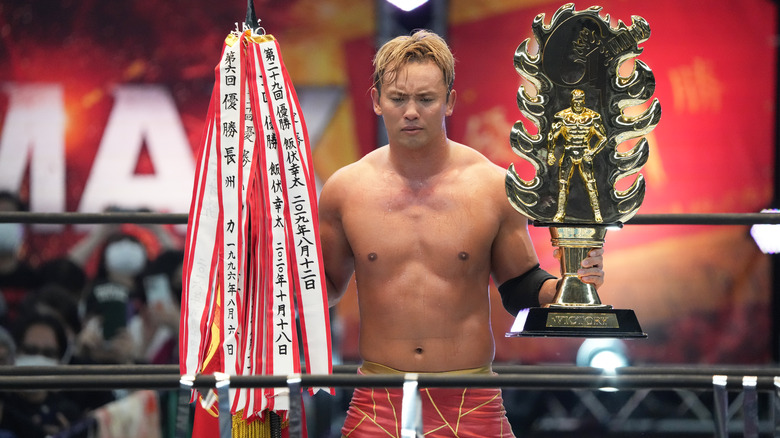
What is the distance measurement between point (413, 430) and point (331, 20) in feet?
10.3

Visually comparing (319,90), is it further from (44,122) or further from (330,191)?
(330,191)

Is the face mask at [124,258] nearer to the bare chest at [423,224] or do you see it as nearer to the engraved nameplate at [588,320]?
the bare chest at [423,224]

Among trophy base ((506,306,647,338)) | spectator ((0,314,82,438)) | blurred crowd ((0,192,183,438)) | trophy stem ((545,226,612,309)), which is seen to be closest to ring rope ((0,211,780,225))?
trophy stem ((545,226,612,309))

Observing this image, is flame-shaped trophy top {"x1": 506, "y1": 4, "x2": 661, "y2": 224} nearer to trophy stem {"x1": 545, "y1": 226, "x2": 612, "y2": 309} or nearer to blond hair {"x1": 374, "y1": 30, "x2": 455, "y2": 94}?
trophy stem {"x1": 545, "y1": 226, "x2": 612, "y2": 309}

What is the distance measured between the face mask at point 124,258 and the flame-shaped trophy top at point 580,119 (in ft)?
9.39

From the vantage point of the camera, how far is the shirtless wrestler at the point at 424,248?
2041mm

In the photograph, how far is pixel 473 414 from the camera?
Answer: 2039 mm

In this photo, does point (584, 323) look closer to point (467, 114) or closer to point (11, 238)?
point (467, 114)

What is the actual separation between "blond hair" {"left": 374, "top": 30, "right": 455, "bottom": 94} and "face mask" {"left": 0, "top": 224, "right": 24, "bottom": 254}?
2947mm

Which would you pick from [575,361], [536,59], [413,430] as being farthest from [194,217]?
[575,361]

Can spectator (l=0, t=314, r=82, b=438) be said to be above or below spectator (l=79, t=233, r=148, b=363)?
below

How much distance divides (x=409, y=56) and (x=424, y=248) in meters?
0.44

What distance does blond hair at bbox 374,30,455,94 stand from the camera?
2.04 meters

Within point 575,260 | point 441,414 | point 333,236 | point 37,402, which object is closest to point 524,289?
point 575,260
